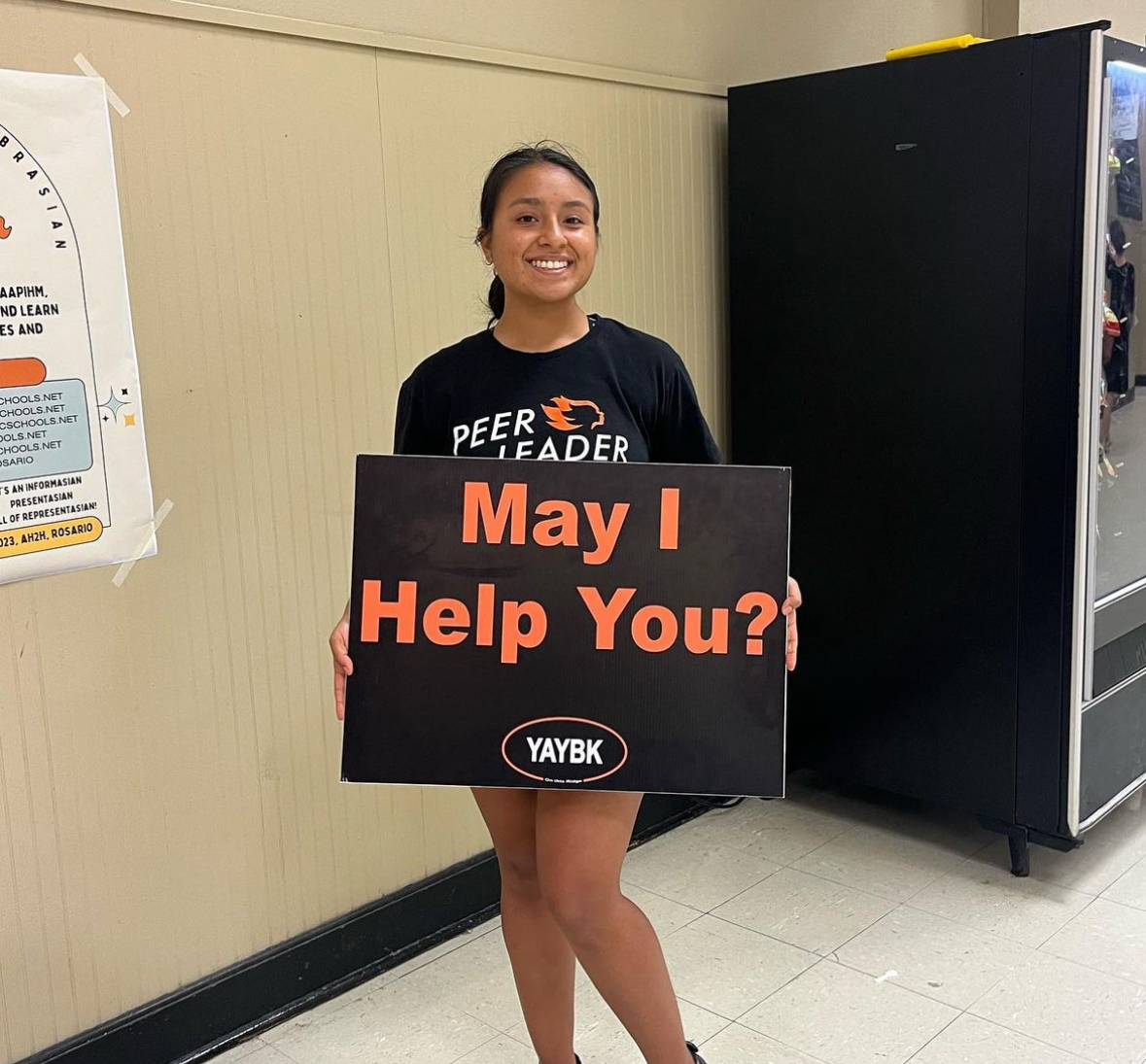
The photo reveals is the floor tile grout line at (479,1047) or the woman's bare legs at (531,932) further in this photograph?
the floor tile grout line at (479,1047)

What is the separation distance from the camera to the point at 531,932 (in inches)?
69.2

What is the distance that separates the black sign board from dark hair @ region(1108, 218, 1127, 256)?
1.41 meters

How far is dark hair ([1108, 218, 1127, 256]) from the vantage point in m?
2.51

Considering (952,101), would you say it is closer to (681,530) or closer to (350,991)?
(681,530)

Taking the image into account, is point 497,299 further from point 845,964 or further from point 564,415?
point 845,964

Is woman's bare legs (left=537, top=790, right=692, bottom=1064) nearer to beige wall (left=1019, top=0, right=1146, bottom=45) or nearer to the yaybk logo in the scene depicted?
the yaybk logo

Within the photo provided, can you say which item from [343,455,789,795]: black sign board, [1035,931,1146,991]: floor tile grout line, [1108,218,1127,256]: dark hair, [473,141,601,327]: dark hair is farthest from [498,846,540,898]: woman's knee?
[1108,218,1127,256]: dark hair

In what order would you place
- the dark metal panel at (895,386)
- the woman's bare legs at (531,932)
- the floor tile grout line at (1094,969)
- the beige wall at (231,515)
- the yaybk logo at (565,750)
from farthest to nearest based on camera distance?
the dark metal panel at (895,386)
the floor tile grout line at (1094,969)
the beige wall at (231,515)
the woman's bare legs at (531,932)
the yaybk logo at (565,750)

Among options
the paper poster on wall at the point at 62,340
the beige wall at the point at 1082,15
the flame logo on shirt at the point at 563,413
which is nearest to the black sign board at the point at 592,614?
the flame logo on shirt at the point at 563,413

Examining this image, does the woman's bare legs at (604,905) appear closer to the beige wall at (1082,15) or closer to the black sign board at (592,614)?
the black sign board at (592,614)

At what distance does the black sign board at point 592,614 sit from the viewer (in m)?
1.56

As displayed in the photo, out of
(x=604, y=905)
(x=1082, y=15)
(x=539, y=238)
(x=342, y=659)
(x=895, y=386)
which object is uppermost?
(x=1082, y=15)

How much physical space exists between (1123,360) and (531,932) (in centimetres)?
183

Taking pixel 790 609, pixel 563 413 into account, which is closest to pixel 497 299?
pixel 563 413
